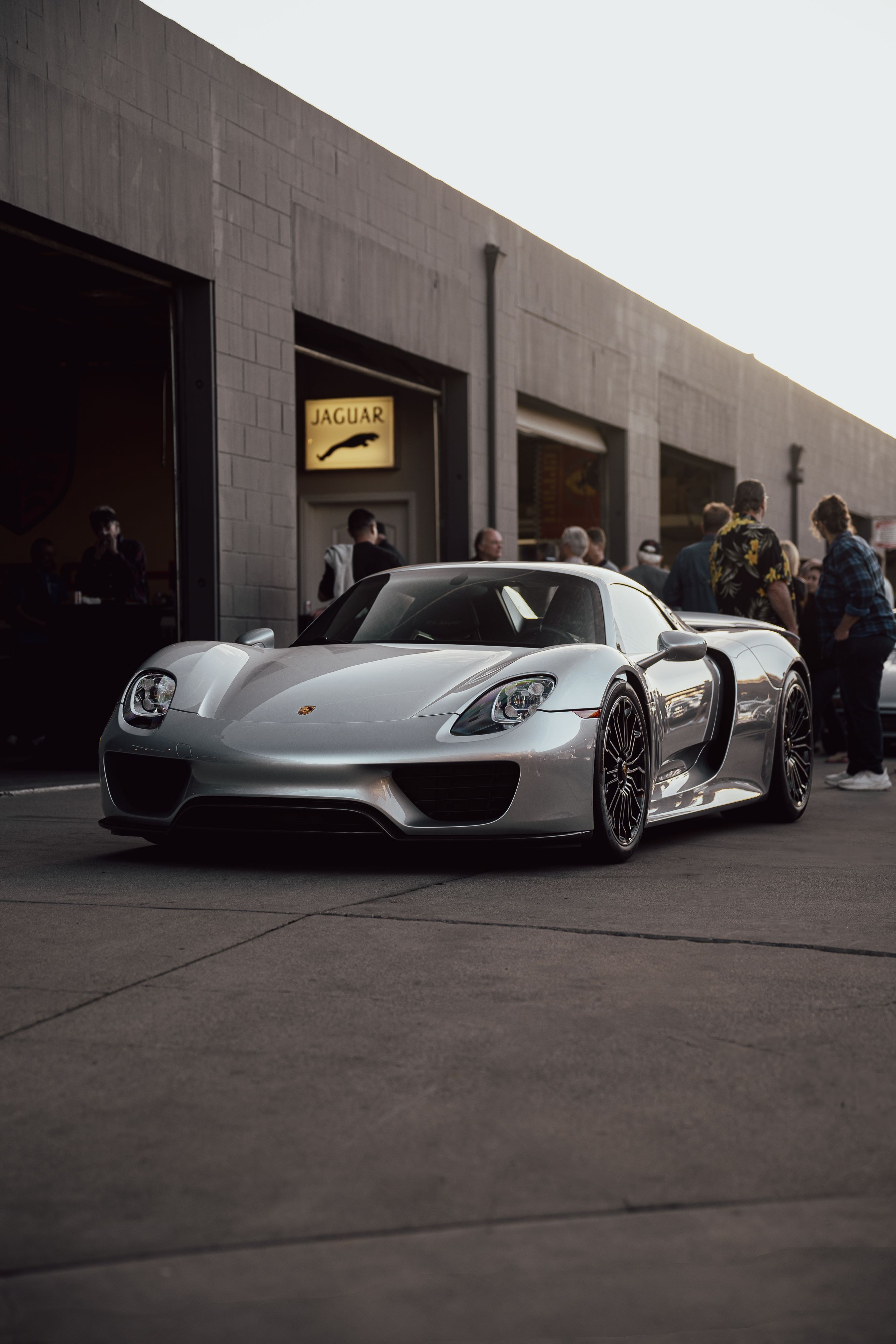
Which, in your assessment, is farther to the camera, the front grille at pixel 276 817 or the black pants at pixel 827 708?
the black pants at pixel 827 708

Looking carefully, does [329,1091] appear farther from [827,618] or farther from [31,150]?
[31,150]

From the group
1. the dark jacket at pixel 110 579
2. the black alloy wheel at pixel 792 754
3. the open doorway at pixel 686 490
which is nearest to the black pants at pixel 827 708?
the black alloy wheel at pixel 792 754

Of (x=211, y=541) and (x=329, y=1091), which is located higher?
(x=211, y=541)

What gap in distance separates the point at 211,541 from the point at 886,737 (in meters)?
5.66

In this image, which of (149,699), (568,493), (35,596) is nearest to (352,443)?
(568,493)

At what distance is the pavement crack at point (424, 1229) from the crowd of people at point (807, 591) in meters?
6.46

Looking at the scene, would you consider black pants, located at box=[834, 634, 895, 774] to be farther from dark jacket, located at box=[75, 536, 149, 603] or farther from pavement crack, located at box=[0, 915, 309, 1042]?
pavement crack, located at box=[0, 915, 309, 1042]

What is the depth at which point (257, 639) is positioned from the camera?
652 cm

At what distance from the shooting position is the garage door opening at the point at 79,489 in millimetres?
10125

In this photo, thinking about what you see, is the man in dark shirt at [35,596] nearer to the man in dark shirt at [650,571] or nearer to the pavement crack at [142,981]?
the man in dark shirt at [650,571]

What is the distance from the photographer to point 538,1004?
11.2 ft

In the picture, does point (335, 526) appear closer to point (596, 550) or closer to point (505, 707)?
point (596, 550)

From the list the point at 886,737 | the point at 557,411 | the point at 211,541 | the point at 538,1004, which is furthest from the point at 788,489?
the point at 538,1004

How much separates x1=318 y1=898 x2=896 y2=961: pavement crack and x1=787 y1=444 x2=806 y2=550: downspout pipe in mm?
24912
